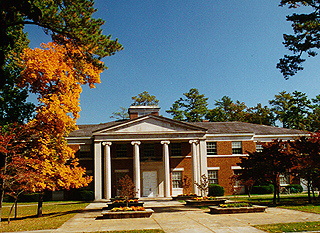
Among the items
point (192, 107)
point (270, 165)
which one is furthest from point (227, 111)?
point (270, 165)

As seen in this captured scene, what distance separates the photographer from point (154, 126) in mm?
34688

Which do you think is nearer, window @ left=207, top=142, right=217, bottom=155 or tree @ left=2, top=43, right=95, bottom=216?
tree @ left=2, top=43, right=95, bottom=216

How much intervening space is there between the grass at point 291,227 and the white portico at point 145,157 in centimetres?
1985

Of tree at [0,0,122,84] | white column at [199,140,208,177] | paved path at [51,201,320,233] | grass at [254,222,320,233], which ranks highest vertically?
tree at [0,0,122,84]

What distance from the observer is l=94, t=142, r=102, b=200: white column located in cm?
3312

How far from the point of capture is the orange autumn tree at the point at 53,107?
2012cm

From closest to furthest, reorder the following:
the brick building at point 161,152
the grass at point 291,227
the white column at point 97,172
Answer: the grass at point 291,227 < the white column at point 97,172 < the brick building at point 161,152

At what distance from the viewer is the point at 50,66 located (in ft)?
68.9

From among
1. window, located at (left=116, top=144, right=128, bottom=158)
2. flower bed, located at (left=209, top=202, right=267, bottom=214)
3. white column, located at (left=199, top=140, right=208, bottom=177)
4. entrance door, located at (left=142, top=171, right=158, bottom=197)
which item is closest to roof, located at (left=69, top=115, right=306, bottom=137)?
white column, located at (left=199, top=140, right=208, bottom=177)

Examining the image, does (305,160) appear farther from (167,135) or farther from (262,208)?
(167,135)

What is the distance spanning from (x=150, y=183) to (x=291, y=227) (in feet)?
80.8

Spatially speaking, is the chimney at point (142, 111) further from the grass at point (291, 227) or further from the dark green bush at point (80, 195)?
the grass at point (291, 227)

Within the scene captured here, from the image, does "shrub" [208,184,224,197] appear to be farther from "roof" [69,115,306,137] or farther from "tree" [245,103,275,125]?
"tree" [245,103,275,125]

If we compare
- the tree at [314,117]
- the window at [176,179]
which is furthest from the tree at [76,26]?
the tree at [314,117]
